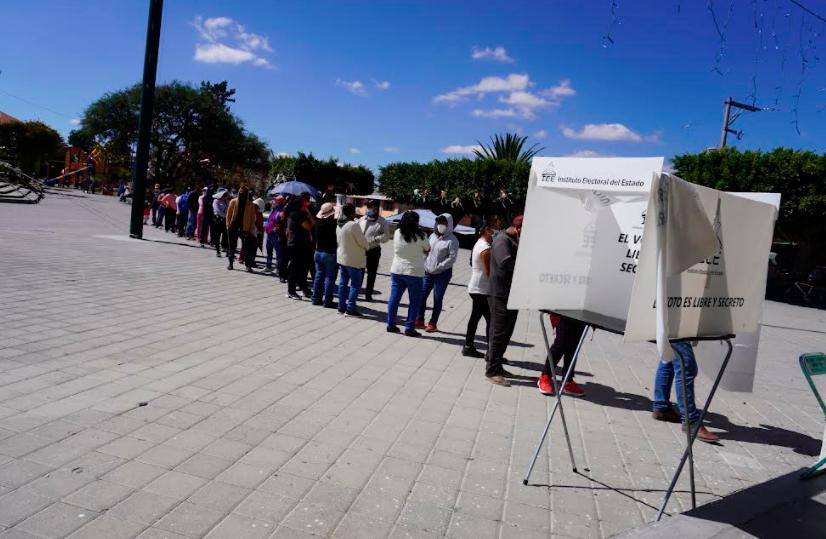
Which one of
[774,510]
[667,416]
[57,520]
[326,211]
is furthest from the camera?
[326,211]

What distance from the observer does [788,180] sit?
21.3 metres

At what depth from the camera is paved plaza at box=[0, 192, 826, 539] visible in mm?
2998

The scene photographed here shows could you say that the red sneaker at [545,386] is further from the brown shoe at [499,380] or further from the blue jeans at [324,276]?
the blue jeans at [324,276]

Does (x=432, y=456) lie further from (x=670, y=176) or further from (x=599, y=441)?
(x=670, y=176)

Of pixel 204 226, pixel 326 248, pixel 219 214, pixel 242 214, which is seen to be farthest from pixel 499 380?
pixel 204 226

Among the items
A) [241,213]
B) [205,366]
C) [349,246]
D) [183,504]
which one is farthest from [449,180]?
[183,504]

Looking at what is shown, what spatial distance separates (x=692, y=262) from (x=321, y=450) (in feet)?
8.75

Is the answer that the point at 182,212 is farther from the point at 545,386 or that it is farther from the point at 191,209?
the point at 545,386

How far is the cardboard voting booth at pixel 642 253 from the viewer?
2.87 meters

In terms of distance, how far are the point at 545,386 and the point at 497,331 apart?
758 mm

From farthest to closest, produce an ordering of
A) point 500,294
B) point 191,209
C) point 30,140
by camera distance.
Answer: point 30,140 < point 191,209 < point 500,294

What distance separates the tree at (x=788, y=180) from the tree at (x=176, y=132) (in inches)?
1294

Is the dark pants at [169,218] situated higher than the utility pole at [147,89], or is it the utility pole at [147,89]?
the utility pole at [147,89]

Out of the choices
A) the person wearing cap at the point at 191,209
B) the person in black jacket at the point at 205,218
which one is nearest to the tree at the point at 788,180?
the person in black jacket at the point at 205,218
